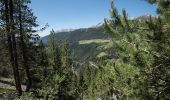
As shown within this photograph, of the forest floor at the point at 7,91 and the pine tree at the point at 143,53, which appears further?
the forest floor at the point at 7,91

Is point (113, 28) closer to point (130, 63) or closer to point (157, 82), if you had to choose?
point (130, 63)

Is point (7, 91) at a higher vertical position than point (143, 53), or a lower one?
lower

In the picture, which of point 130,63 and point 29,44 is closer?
point 130,63

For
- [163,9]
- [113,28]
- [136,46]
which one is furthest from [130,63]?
[163,9]

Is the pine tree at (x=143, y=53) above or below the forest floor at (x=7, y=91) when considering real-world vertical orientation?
above

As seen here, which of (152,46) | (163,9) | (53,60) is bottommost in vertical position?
(53,60)

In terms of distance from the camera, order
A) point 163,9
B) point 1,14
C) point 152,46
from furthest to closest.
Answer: point 1,14 → point 152,46 → point 163,9

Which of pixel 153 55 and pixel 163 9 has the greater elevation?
pixel 163 9

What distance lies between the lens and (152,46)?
9.71 metres

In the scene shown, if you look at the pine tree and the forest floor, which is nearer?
the pine tree

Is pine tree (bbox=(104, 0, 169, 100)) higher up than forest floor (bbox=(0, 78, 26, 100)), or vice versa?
pine tree (bbox=(104, 0, 169, 100))

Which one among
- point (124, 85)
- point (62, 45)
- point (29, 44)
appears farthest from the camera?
point (62, 45)

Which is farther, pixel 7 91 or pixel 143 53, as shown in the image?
pixel 7 91

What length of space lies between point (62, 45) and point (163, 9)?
58969mm
